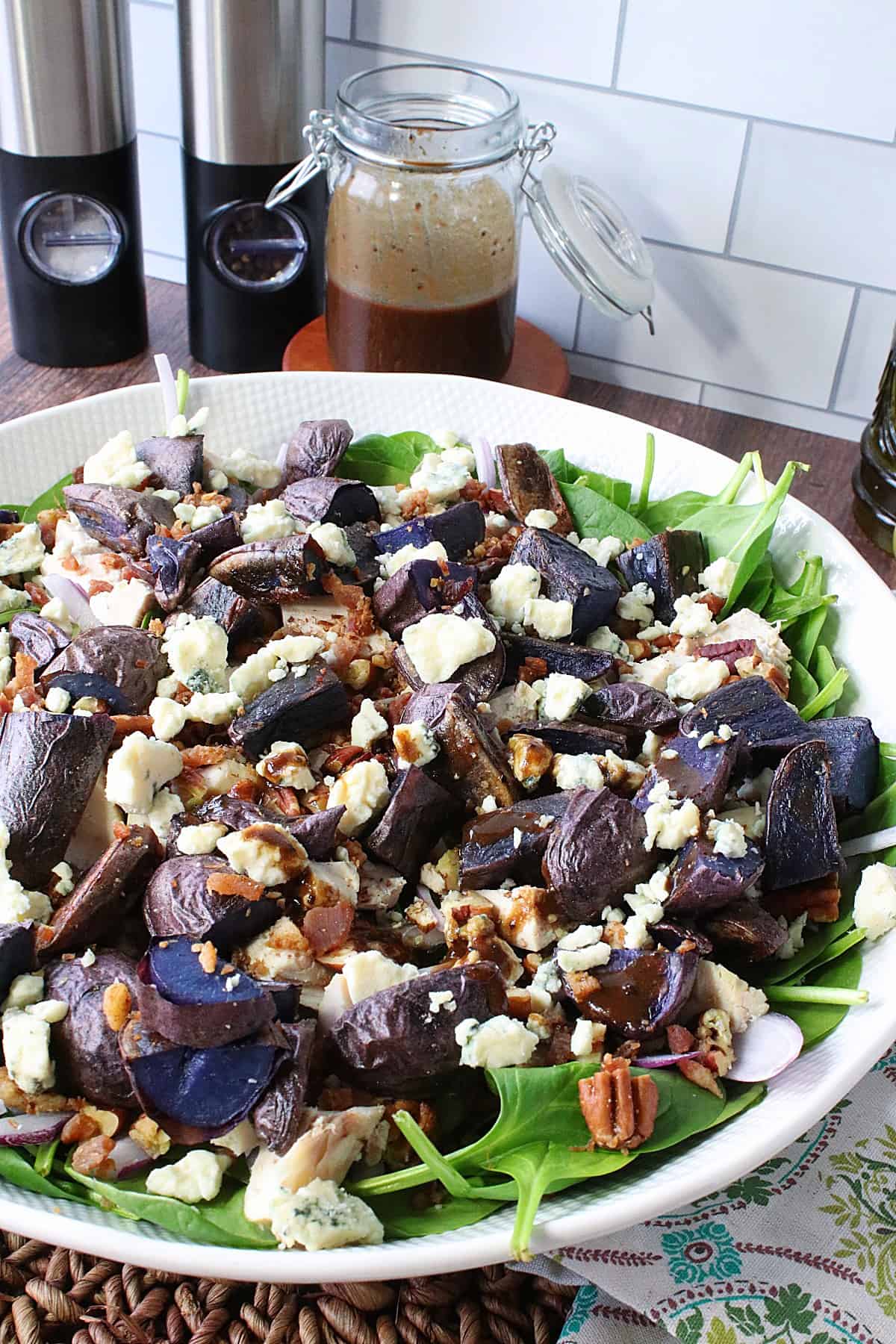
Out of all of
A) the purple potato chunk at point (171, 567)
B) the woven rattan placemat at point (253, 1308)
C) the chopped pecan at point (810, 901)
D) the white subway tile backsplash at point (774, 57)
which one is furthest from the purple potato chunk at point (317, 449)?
the woven rattan placemat at point (253, 1308)

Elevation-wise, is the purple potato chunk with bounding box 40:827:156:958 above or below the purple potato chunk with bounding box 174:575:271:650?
below

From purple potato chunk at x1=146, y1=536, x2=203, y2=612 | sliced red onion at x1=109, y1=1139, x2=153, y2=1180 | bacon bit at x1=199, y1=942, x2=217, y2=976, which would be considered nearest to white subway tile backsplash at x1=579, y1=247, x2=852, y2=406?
purple potato chunk at x1=146, y1=536, x2=203, y2=612

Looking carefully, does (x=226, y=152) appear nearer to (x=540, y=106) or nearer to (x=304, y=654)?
(x=540, y=106)

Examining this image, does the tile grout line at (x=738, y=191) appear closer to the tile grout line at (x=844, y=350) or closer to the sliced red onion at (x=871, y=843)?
the tile grout line at (x=844, y=350)

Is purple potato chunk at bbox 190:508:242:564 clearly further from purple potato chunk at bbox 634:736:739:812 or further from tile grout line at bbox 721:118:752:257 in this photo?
tile grout line at bbox 721:118:752:257

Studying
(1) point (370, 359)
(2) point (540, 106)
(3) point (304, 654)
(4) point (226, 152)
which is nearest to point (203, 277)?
(4) point (226, 152)

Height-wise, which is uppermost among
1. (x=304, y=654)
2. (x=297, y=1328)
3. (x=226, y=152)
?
(x=226, y=152)
